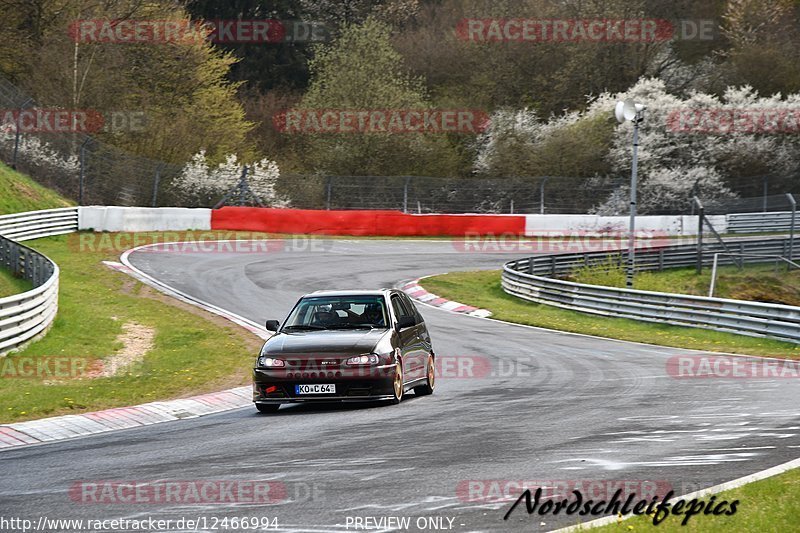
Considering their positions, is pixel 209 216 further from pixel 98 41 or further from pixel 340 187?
pixel 98 41

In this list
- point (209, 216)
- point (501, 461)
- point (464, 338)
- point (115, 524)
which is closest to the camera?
point (115, 524)

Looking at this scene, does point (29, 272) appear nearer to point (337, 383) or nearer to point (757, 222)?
point (337, 383)

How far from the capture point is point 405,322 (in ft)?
43.8

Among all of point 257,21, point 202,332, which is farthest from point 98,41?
point 202,332

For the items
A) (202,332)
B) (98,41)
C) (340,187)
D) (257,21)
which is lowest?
(202,332)

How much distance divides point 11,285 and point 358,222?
18324 millimetres

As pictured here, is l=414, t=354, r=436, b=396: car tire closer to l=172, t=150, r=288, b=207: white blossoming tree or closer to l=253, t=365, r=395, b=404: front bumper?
l=253, t=365, r=395, b=404: front bumper

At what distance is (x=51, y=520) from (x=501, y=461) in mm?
3409

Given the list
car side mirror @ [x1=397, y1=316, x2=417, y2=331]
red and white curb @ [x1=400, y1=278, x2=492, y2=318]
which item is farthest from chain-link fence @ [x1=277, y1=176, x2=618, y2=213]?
car side mirror @ [x1=397, y1=316, x2=417, y2=331]

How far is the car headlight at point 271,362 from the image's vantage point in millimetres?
12377

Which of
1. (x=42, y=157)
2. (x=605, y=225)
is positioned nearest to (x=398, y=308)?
(x=605, y=225)

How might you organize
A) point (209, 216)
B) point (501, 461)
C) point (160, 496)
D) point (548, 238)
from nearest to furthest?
point (160, 496), point (501, 461), point (209, 216), point (548, 238)

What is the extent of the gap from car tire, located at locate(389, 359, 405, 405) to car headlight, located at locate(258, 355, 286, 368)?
130 cm

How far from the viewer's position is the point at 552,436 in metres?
9.70
